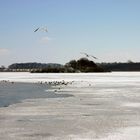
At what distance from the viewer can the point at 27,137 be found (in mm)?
14695

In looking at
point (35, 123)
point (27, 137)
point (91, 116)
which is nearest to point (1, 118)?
point (35, 123)

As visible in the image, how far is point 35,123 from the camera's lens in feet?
58.9

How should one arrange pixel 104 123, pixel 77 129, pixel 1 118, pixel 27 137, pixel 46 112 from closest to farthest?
1. pixel 27 137
2. pixel 77 129
3. pixel 104 123
4. pixel 1 118
5. pixel 46 112

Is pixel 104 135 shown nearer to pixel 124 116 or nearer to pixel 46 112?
pixel 124 116

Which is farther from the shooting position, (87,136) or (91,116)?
(91,116)

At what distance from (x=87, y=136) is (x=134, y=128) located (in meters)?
2.34

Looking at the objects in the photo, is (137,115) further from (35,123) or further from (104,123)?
(35,123)

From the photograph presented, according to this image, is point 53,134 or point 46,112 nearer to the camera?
point 53,134

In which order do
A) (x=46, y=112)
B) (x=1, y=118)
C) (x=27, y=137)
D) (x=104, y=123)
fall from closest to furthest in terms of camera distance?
(x=27, y=137) < (x=104, y=123) < (x=1, y=118) < (x=46, y=112)

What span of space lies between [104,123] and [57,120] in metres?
2.18

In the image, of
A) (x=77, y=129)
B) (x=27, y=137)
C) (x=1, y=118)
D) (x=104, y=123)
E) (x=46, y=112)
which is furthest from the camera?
(x=46, y=112)

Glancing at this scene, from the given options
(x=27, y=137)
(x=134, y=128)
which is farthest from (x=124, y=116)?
(x=27, y=137)

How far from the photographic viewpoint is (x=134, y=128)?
1644cm

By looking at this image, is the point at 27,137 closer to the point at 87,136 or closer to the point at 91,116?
the point at 87,136
